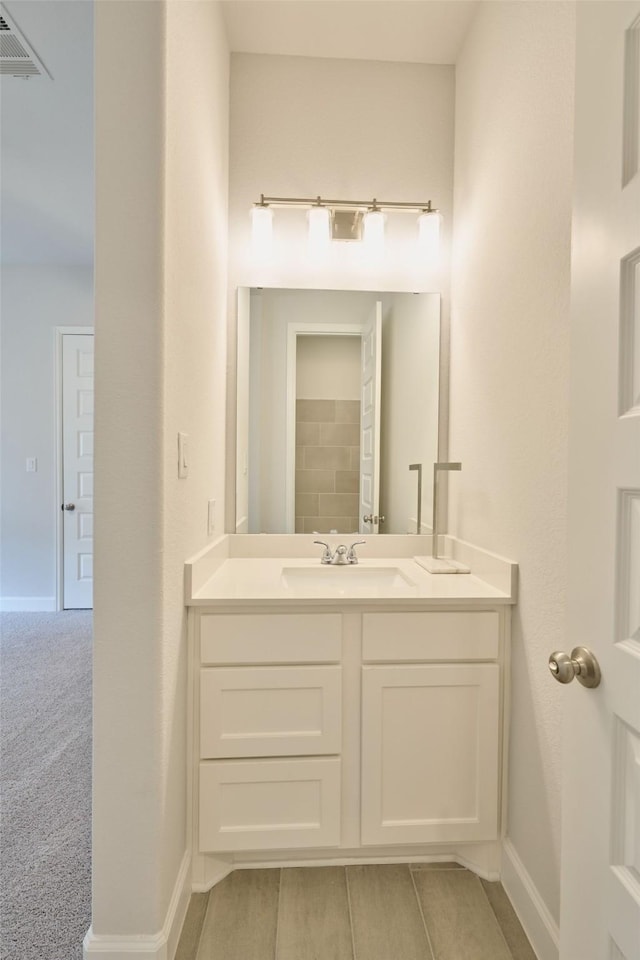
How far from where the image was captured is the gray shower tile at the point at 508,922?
4.41ft

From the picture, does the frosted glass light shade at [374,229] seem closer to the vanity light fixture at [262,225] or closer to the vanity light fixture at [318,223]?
the vanity light fixture at [318,223]

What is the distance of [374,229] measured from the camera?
2.14 meters

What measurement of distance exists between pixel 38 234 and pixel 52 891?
384 centimetres

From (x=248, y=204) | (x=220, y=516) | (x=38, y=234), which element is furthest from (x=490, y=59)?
(x=38, y=234)

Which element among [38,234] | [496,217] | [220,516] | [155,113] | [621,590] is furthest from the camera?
[38,234]

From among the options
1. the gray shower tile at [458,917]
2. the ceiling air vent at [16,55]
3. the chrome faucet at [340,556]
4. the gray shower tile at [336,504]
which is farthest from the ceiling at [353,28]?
the gray shower tile at [458,917]

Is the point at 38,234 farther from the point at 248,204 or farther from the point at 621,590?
the point at 621,590

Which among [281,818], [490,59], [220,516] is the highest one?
[490,59]

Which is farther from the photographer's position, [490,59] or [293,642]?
[490,59]

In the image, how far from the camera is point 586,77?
81 cm

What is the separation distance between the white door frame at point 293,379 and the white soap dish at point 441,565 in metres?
0.53

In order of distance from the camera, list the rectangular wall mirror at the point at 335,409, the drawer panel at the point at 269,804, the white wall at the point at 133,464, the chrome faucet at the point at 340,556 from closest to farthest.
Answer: the white wall at the point at 133,464
the drawer panel at the point at 269,804
the chrome faucet at the point at 340,556
the rectangular wall mirror at the point at 335,409

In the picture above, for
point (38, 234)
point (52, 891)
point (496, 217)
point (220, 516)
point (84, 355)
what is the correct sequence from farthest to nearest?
point (84, 355) → point (38, 234) → point (220, 516) → point (496, 217) → point (52, 891)

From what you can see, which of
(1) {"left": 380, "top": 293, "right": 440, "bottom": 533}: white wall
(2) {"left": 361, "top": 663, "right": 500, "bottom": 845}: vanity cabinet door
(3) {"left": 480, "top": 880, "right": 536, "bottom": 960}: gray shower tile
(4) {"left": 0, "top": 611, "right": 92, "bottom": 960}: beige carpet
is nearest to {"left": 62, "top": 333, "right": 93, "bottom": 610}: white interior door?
(4) {"left": 0, "top": 611, "right": 92, "bottom": 960}: beige carpet
